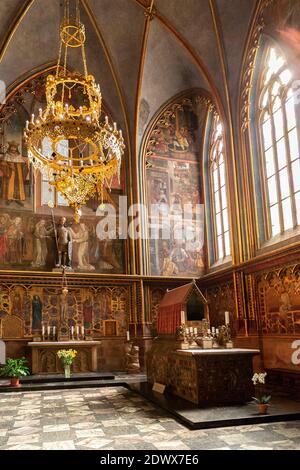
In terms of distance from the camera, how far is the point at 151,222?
17969mm

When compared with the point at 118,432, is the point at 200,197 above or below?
above

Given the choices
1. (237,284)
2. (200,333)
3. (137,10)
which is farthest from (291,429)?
(137,10)

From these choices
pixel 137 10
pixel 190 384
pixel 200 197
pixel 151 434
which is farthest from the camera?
pixel 200 197

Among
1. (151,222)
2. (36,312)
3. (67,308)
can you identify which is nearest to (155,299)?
(151,222)

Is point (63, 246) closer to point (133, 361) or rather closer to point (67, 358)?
point (67, 358)

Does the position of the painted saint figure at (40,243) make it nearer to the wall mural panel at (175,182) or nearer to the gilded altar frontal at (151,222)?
the gilded altar frontal at (151,222)

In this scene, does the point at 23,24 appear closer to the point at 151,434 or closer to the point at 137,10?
the point at 137,10

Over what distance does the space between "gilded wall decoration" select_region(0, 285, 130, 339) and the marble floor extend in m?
5.32

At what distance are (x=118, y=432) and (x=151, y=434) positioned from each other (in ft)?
1.84

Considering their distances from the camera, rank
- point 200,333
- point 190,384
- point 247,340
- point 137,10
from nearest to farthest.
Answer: point 190,384 → point 200,333 → point 247,340 → point 137,10

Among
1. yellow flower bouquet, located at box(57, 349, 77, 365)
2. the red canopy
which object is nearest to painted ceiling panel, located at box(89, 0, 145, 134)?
the red canopy

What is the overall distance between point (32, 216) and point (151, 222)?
178 inches

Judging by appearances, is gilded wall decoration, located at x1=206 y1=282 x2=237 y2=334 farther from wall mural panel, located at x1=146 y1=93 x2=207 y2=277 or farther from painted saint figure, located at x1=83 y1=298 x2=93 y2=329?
painted saint figure, located at x1=83 y1=298 x2=93 y2=329

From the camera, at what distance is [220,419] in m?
7.75
